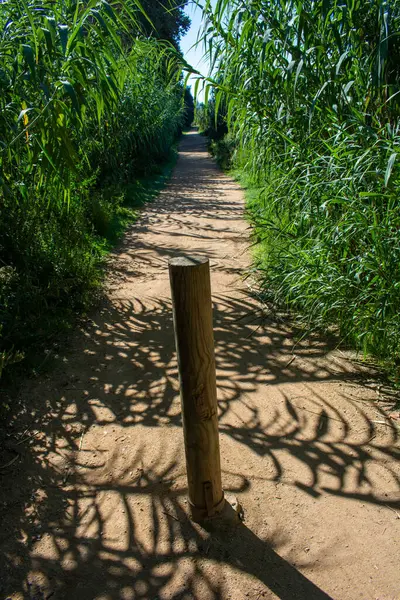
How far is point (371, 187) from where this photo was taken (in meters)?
2.73

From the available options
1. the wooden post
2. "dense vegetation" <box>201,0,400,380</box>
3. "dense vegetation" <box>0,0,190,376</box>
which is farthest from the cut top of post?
"dense vegetation" <box>201,0,400,380</box>

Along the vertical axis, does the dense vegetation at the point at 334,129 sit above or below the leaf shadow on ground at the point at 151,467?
above

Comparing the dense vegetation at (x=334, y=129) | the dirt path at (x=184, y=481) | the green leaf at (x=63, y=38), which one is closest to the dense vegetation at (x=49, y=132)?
the green leaf at (x=63, y=38)

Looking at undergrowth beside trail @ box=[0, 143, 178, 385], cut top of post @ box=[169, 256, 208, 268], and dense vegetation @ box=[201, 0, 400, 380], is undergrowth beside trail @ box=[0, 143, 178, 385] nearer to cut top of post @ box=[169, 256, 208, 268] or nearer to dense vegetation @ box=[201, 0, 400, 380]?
cut top of post @ box=[169, 256, 208, 268]

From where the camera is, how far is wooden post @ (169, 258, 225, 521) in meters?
1.75

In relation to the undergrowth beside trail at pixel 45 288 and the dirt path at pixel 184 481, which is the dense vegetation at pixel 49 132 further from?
the dirt path at pixel 184 481

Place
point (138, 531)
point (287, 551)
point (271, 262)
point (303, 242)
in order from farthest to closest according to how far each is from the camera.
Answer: point (271, 262) < point (303, 242) < point (138, 531) < point (287, 551)

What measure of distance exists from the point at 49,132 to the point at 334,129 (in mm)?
1774

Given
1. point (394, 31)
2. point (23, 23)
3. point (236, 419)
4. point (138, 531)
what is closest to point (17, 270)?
point (23, 23)

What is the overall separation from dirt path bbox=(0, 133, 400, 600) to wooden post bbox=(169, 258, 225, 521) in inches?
7.5

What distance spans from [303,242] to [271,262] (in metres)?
0.75

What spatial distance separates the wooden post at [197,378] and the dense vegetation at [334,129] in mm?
1180

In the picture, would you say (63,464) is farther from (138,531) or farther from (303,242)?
(303,242)

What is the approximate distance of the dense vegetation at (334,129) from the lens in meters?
2.58
